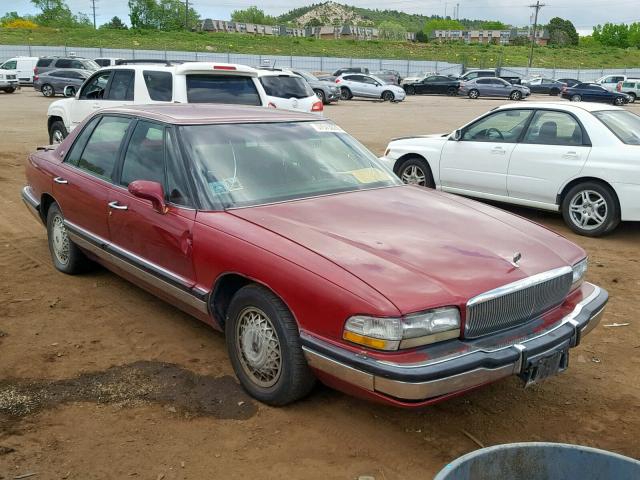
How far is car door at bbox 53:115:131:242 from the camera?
487 centimetres

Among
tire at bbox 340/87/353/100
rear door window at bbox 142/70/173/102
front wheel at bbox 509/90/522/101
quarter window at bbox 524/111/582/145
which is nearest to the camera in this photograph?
quarter window at bbox 524/111/582/145

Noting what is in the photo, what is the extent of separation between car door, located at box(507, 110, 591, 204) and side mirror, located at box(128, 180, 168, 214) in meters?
5.28

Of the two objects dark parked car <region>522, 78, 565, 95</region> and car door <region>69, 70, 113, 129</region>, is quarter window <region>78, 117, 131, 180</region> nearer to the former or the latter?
car door <region>69, 70, 113, 129</region>

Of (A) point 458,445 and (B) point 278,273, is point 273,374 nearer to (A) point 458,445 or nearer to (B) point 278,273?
(B) point 278,273

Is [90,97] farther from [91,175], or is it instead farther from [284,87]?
[91,175]

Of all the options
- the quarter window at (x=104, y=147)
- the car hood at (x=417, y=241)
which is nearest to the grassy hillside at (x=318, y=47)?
the quarter window at (x=104, y=147)

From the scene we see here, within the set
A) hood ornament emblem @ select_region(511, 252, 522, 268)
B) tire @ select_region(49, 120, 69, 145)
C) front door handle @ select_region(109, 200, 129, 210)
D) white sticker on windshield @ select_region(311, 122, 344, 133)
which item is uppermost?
white sticker on windshield @ select_region(311, 122, 344, 133)

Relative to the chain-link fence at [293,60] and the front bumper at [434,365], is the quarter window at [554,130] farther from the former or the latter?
the chain-link fence at [293,60]

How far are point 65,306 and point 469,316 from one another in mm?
3446

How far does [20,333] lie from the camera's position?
4582 mm

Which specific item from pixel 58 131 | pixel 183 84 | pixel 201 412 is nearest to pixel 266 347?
pixel 201 412

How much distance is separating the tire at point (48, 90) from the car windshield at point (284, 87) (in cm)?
1760

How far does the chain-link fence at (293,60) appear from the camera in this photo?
47156mm

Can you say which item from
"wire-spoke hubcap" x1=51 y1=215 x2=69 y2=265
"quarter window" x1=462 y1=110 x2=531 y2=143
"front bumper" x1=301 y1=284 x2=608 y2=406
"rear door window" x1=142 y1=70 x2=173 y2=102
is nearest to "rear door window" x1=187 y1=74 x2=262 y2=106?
"rear door window" x1=142 y1=70 x2=173 y2=102
